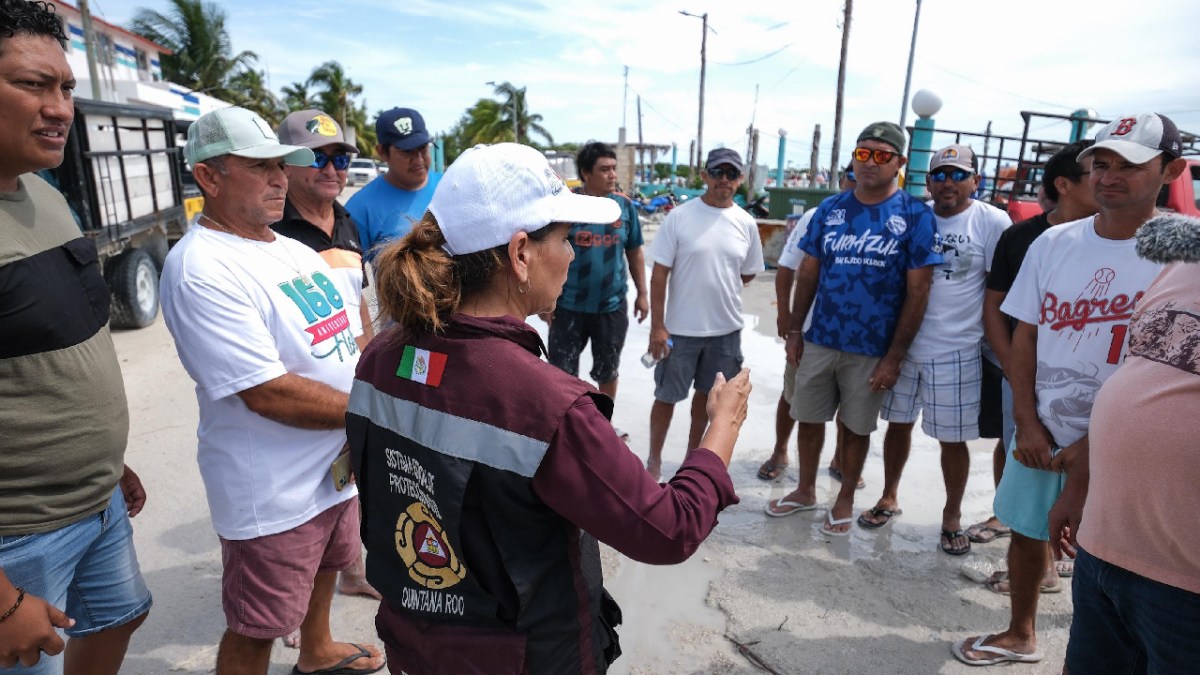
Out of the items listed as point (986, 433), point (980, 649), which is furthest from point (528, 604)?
point (986, 433)

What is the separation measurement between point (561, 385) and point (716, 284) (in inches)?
118

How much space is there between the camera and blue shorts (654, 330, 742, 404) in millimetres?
4223

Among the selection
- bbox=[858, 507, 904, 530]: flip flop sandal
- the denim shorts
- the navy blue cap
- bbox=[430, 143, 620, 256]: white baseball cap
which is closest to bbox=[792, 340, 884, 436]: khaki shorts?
bbox=[858, 507, 904, 530]: flip flop sandal

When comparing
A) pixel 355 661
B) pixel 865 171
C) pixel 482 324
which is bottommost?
pixel 355 661

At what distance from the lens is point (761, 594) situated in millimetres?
3102

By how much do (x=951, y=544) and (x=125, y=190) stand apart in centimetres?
776

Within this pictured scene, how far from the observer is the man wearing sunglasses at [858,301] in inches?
133

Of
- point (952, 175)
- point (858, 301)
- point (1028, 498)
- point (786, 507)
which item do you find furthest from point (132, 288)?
point (1028, 498)

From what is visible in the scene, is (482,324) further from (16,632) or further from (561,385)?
(16,632)

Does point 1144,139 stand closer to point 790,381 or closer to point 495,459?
point 790,381

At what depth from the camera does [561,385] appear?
1.23 meters

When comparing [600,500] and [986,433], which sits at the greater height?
[600,500]

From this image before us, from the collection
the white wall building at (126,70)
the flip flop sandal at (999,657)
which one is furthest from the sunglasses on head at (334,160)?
the white wall building at (126,70)

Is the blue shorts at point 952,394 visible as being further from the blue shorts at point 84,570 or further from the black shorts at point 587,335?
the blue shorts at point 84,570
